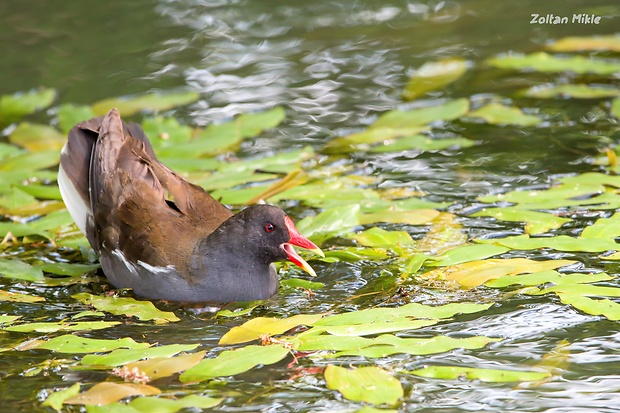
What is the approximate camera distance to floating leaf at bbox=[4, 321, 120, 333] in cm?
465

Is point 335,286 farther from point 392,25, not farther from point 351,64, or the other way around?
point 392,25

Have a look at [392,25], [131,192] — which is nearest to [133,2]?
[392,25]

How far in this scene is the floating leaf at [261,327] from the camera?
446cm

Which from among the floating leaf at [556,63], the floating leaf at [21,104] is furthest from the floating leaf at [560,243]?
the floating leaf at [21,104]

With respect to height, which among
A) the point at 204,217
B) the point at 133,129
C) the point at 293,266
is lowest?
the point at 293,266

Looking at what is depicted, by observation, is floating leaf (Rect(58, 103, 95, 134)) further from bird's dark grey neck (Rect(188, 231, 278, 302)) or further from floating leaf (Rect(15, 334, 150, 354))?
floating leaf (Rect(15, 334, 150, 354))

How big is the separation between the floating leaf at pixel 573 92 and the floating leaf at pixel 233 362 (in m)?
4.65

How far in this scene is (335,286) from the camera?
5.23 meters

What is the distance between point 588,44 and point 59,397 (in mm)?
6729

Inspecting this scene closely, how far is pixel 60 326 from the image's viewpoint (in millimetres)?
4684

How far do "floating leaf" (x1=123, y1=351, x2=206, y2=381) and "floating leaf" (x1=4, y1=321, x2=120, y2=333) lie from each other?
1.73 ft

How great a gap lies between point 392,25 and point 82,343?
6551 millimetres

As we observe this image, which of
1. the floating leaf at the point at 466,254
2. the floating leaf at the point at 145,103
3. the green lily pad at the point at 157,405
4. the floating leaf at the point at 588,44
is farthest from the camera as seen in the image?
the floating leaf at the point at 588,44

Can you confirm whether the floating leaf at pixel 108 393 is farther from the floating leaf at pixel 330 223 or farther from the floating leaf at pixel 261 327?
the floating leaf at pixel 330 223
